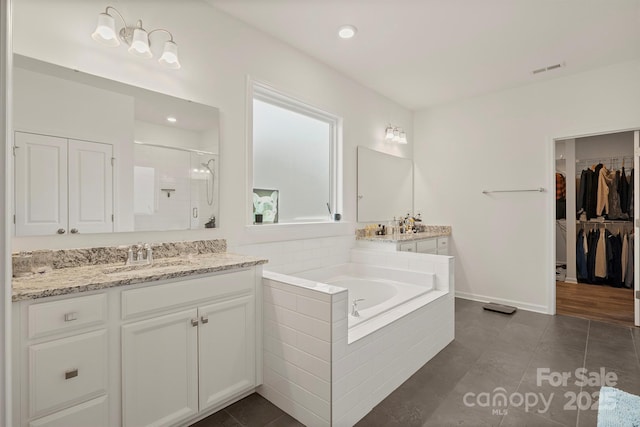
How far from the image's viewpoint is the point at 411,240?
3660 mm

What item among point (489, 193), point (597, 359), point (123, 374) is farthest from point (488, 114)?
point (123, 374)

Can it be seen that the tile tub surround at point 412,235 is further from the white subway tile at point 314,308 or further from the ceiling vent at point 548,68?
the ceiling vent at point 548,68

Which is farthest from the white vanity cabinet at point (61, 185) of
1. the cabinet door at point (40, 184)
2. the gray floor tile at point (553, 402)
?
the gray floor tile at point (553, 402)

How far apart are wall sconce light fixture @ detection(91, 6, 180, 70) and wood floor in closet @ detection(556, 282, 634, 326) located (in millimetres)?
4548

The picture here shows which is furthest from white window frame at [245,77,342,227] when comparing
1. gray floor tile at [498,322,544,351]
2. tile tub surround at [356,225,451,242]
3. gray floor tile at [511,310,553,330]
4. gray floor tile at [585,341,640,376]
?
gray floor tile at [585,341,640,376]

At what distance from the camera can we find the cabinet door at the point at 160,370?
1508 mm

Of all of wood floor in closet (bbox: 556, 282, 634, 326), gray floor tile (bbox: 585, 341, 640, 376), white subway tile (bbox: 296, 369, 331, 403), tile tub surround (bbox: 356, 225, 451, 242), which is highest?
tile tub surround (bbox: 356, 225, 451, 242)

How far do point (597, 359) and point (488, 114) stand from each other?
289 centimetres

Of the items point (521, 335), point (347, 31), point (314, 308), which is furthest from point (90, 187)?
point (521, 335)

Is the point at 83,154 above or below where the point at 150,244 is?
above

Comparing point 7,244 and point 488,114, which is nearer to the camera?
point 7,244

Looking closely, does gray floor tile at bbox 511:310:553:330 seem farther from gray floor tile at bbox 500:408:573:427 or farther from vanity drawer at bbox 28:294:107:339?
vanity drawer at bbox 28:294:107:339

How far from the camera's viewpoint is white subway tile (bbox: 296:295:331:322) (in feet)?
5.59

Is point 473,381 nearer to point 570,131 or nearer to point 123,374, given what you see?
point 123,374
